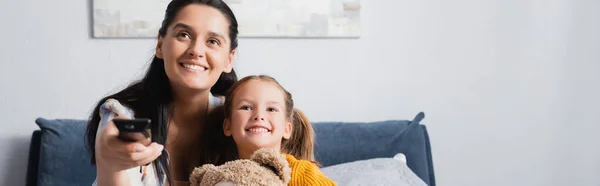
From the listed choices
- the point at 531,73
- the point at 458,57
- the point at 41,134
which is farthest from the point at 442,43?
the point at 41,134

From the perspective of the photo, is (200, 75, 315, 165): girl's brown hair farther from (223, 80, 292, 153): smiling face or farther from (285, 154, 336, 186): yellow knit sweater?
(285, 154, 336, 186): yellow knit sweater

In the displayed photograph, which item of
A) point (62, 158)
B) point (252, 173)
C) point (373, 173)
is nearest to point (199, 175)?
point (252, 173)

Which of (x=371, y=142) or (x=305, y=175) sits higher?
(x=305, y=175)

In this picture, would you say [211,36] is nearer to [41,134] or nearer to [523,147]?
[41,134]

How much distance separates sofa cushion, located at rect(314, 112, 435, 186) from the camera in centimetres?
244

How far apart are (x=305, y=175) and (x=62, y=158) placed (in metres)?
1.13

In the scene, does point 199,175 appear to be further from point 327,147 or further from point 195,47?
point 327,147

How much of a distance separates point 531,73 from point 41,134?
5.79 feet

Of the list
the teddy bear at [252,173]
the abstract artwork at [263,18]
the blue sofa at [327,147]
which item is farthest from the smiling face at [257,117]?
the abstract artwork at [263,18]

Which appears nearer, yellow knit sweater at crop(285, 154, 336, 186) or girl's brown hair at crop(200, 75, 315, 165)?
yellow knit sweater at crop(285, 154, 336, 186)

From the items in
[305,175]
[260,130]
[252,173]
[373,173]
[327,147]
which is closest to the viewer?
[252,173]

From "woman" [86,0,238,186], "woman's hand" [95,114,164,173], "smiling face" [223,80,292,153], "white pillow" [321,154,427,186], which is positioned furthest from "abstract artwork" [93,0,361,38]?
"woman's hand" [95,114,164,173]

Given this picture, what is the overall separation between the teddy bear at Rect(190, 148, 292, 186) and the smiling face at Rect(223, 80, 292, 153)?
17cm

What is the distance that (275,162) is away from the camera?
137 cm
